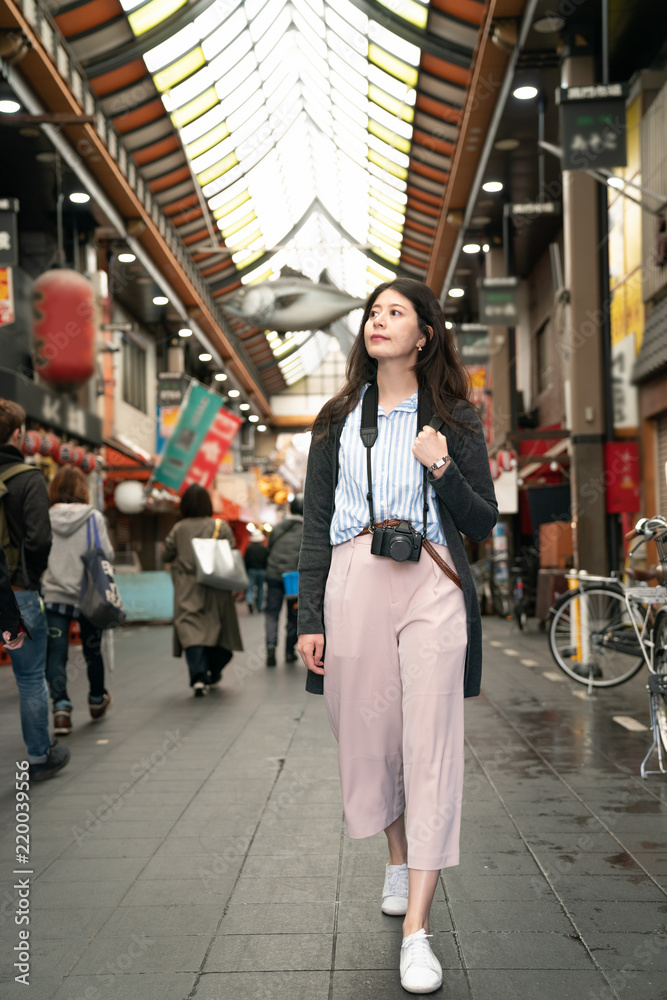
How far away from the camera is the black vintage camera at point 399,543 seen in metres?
2.48

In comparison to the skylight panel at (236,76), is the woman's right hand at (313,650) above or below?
below

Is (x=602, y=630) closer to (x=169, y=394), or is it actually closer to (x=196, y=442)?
(x=196, y=442)

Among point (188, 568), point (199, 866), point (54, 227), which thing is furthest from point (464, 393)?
point (54, 227)

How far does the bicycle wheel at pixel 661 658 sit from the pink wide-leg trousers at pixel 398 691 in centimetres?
261

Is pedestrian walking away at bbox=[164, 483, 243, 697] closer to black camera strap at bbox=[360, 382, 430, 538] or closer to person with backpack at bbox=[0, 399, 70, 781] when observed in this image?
person with backpack at bbox=[0, 399, 70, 781]

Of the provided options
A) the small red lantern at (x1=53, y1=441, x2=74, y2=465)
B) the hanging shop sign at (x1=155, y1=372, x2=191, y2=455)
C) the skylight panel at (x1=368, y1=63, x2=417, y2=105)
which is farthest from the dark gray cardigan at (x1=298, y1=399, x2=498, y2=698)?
the hanging shop sign at (x1=155, y1=372, x2=191, y2=455)

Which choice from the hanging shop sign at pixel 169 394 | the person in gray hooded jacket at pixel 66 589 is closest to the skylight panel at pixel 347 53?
the hanging shop sign at pixel 169 394

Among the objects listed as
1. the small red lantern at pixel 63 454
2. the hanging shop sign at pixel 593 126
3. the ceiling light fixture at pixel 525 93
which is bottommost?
the small red lantern at pixel 63 454

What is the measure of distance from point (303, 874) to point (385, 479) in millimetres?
1533

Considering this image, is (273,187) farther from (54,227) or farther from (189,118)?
(54,227)

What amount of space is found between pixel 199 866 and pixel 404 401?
6.05 feet

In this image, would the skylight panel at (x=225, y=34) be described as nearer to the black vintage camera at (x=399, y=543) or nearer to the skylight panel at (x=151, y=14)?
the skylight panel at (x=151, y=14)

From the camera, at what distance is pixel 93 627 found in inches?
260

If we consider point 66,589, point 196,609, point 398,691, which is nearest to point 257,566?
point 196,609
